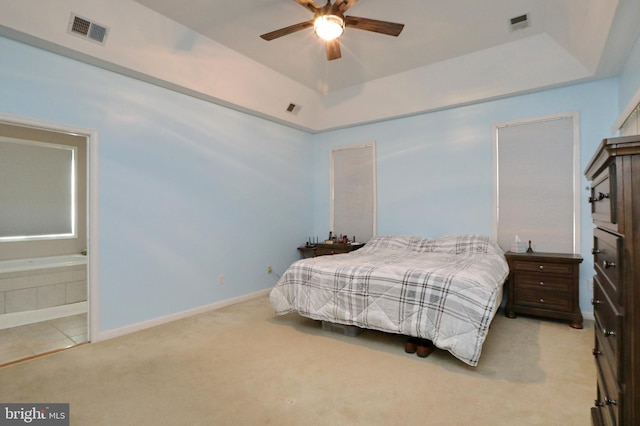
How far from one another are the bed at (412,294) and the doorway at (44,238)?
6.76 ft

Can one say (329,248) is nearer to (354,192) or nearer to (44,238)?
(354,192)

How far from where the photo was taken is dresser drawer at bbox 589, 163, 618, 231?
100 cm

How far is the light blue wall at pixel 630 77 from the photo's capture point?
2.73 m

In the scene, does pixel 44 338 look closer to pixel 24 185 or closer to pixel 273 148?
pixel 24 185

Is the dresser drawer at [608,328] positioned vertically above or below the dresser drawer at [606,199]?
below

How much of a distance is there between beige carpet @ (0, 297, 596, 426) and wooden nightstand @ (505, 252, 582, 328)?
224mm

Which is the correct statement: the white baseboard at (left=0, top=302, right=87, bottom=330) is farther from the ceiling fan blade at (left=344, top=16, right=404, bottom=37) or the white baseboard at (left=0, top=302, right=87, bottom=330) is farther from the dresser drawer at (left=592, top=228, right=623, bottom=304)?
the dresser drawer at (left=592, top=228, right=623, bottom=304)

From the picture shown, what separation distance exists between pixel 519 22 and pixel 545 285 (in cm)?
271

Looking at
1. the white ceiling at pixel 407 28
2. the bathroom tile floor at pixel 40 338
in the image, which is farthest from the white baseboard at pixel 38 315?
the white ceiling at pixel 407 28

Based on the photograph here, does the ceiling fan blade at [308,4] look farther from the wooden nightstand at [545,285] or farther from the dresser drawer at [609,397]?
the wooden nightstand at [545,285]

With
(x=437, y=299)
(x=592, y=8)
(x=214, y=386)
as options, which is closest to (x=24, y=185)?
(x=214, y=386)

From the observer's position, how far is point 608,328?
3.73ft

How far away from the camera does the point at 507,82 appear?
3.94 metres

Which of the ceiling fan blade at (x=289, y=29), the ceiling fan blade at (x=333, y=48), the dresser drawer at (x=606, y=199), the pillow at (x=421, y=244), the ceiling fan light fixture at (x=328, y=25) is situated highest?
the ceiling fan blade at (x=289, y=29)
